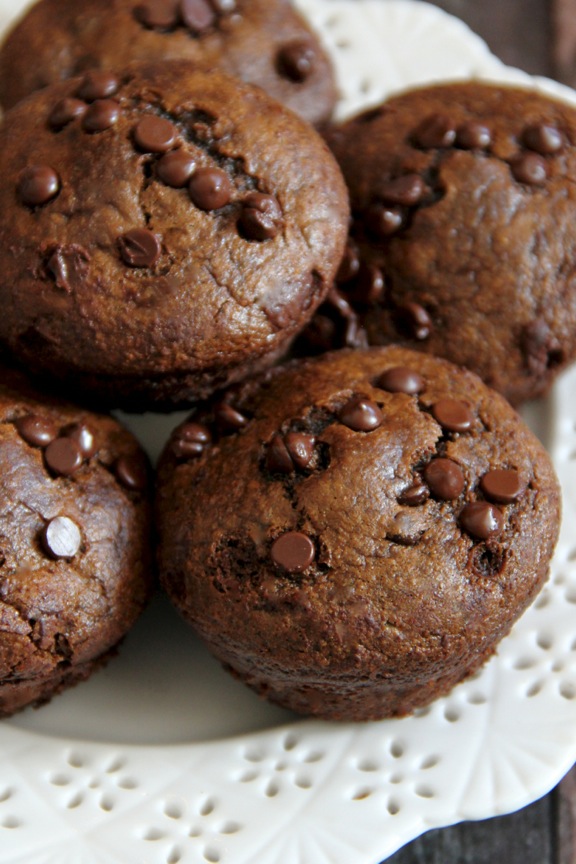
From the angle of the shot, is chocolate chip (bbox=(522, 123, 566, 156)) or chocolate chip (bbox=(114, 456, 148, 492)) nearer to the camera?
chocolate chip (bbox=(114, 456, 148, 492))

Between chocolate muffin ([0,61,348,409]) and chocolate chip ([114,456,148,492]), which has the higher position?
chocolate muffin ([0,61,348,409])

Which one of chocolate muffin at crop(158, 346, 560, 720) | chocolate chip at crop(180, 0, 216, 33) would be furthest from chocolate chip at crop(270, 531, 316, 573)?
chocolate chip at crop(180, 0, 216, 33)

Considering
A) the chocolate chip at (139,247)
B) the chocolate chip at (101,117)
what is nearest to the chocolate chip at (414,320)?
the chocolate chip at (139,247)

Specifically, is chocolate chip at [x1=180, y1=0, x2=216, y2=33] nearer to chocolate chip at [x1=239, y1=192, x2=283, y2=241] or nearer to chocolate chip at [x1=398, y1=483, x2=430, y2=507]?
chocolate chip at [x1=239, y1=192, x2=283, y2=241]

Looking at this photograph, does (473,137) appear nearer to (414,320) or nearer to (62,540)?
(414,320)

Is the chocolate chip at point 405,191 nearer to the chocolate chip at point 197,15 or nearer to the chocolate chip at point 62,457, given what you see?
the chocolate chip at point 197,15

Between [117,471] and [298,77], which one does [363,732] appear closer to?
[117,471]
